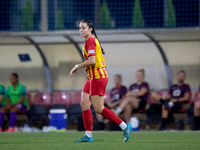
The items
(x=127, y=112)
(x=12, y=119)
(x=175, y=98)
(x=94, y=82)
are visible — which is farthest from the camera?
(x=12, y=119)

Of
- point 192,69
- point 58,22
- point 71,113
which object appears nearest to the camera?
point 71,113

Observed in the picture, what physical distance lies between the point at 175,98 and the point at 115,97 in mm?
1441

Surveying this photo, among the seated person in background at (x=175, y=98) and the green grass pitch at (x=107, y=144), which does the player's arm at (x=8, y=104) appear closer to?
the seated person in background at (x=175, y=98)

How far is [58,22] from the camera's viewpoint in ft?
43.9

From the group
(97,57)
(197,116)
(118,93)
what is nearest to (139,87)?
(118,93)

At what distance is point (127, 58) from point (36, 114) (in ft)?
9.37

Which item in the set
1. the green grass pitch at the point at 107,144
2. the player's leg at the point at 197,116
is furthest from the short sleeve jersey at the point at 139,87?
the green grass pitch at the point at 107,144

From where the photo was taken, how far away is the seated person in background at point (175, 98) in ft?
31.6

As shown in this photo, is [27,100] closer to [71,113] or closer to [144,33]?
[71,113]

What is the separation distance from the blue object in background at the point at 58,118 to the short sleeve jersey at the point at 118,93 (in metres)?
1.24

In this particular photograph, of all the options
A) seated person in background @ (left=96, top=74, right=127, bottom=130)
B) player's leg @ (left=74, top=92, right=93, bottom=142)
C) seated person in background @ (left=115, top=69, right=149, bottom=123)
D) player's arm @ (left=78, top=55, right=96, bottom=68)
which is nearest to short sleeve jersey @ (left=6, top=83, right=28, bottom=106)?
seated person in background @ (left=96, top=74, right=127, bottom=130)

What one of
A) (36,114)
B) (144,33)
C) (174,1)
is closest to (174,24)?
(174,1)

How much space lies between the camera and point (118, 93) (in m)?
10.3

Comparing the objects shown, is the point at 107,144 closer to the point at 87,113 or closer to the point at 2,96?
the point at 87,113
